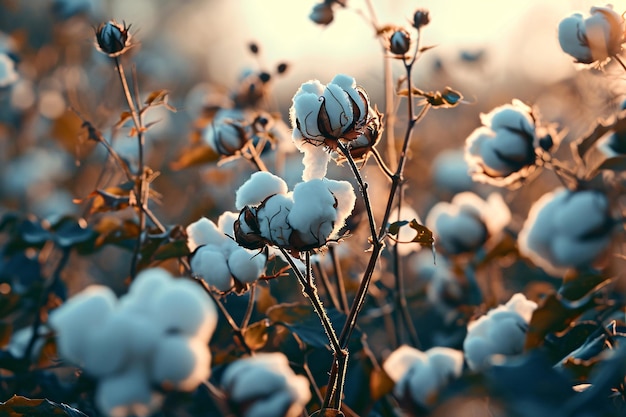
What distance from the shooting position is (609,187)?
855 millimetres

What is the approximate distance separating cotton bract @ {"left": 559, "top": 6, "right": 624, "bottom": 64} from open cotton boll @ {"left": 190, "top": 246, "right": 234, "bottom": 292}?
0.52m

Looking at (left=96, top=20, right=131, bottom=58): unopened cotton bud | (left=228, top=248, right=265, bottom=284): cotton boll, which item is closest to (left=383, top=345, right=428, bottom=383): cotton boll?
(left=228, top=248, right=265, bottom=284): cotton boll

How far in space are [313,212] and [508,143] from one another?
0.32 m

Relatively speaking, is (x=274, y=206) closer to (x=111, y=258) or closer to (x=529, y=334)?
(x=529, y=334)

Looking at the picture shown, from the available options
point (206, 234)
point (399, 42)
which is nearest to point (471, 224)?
point (399, 42)

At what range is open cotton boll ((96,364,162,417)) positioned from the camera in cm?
69

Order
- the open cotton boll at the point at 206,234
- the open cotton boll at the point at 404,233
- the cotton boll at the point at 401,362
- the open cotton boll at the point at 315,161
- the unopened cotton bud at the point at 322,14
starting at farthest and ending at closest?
the unopened cotton bud at the point at 322,14 → the open cotton boll at the point at 404,233 → the cotton boll at the point at 401,362 → the open cotton boll at the point at 206,234 → the open cotton boll at the point at 315,161

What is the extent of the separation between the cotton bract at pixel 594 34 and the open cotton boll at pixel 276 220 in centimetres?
46

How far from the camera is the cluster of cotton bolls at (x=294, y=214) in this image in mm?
813

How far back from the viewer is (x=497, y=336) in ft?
3.32

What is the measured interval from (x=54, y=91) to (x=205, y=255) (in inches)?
138

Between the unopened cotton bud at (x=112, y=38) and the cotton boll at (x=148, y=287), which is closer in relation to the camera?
the cotton boll at (x=148, y=287)

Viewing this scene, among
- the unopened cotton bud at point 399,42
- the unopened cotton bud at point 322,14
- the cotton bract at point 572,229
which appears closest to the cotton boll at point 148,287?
the cotton bract at point 572,229

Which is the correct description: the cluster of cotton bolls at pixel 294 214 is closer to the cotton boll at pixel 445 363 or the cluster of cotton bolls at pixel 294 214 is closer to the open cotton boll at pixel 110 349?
the open cotton boll at pixel 110 349
